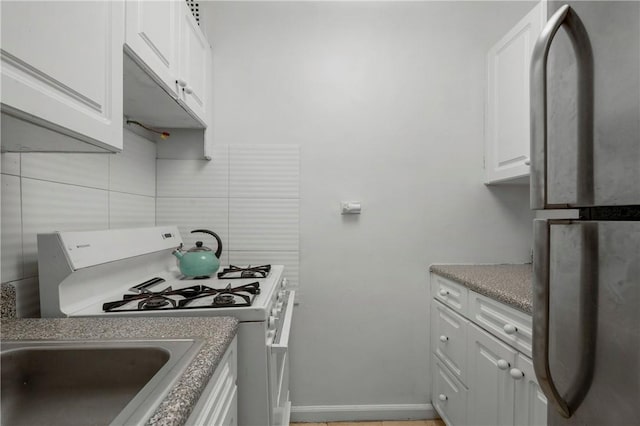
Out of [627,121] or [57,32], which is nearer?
[627,121]

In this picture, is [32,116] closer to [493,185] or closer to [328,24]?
[328,24]

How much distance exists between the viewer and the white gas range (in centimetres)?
99

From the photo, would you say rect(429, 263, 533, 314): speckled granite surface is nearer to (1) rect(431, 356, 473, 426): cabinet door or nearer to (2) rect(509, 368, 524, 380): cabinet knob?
(2) rect(509, 368, 524, 380): cabinet knob

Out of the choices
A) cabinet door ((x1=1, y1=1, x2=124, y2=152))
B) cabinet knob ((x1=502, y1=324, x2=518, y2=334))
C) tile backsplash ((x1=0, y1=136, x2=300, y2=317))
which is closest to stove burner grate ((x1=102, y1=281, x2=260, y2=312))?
cabinet door ((x1=1, y1=1, x2=124, y2=152))

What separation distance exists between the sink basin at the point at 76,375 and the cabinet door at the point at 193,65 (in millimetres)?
1025

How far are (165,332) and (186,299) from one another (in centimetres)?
26

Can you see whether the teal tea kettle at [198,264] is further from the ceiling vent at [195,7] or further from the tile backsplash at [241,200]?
the ceiling vent at [195,7]

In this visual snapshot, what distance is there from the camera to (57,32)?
0.69m

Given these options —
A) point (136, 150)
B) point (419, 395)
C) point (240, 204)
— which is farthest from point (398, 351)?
point (136, 150)

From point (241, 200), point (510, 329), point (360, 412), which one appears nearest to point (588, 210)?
point (510, 329)

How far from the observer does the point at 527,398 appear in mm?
1125

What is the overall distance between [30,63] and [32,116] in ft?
0.32

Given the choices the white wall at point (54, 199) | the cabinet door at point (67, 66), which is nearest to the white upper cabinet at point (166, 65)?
the cabinet door at point (67, 66)

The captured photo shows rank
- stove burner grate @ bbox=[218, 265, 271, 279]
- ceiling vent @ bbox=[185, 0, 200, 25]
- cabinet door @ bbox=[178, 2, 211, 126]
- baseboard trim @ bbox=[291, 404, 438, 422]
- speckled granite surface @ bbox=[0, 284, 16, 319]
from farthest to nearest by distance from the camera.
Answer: baseboard trim @ bbox=[291, 404, 438, 422] → ceiling vent @ bbox=[185, 0, 200, 25] → stove burner grate @ bbox=[218, 265, 271, 279] → cabinet door @ bbox=[178, 2, 211, 126] → speckled granite surface @ bbox=[0, 284, 16, 319]
